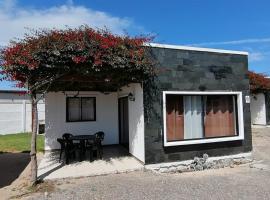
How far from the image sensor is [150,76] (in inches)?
360

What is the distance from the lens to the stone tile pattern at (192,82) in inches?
362

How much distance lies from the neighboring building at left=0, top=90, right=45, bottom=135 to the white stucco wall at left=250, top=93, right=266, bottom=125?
1637 centimetres

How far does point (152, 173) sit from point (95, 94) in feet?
18.7

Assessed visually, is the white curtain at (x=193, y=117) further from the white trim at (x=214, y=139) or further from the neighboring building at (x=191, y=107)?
the white trim at (x=214, y=139)

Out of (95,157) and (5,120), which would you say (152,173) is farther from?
(5,120)

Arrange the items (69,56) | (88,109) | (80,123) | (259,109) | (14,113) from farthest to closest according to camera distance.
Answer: (259,109) → (14,113) → (88,109) → (80,123) → (69,56)

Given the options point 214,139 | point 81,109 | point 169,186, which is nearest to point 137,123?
point 214,139

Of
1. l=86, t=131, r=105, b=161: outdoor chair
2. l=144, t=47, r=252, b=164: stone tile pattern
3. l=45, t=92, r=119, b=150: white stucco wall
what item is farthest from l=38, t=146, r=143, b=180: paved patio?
l=45, t=92, r=119, b=150: white stucco wall

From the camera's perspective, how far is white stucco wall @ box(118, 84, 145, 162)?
933 cm

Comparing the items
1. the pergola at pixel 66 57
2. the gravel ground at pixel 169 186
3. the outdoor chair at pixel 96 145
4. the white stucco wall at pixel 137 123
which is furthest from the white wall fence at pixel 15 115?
the gravel ground at pixel 169 186

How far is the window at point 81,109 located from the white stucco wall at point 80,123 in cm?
18

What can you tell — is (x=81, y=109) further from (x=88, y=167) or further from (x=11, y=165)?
(x=88, y=167)

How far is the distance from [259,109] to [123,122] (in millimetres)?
14009

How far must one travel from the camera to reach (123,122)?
43.7 feet
